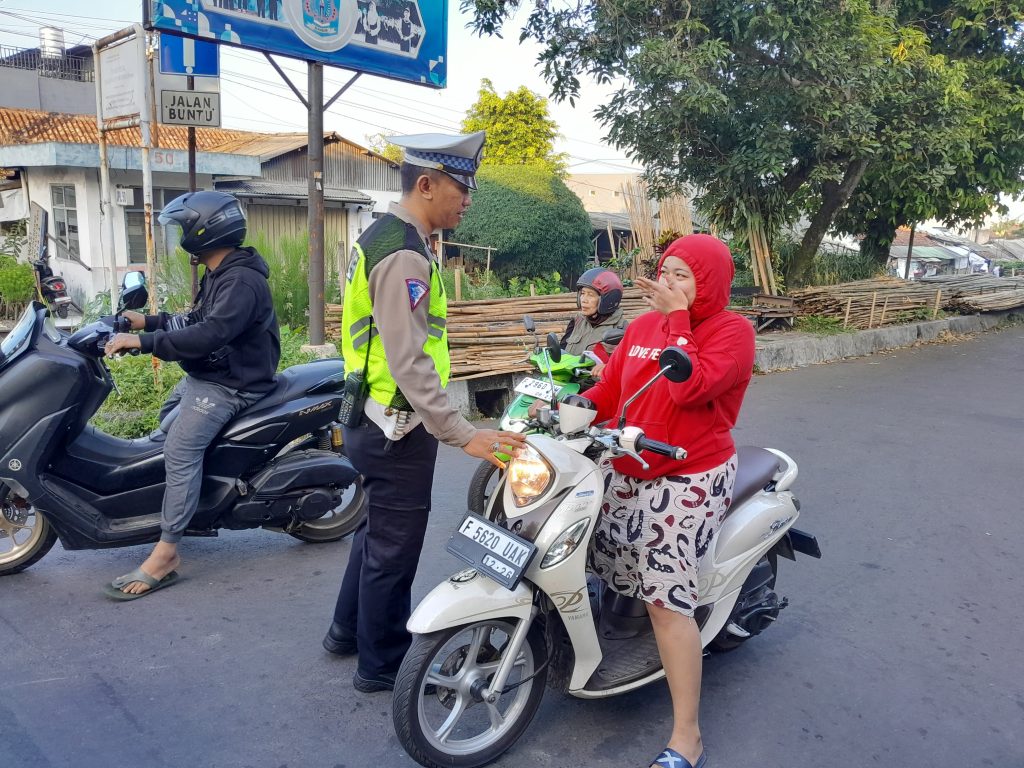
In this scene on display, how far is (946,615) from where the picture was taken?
3.84 metres

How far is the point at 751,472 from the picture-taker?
314 centimetres

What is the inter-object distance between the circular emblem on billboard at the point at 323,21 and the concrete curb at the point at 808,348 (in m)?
3.74

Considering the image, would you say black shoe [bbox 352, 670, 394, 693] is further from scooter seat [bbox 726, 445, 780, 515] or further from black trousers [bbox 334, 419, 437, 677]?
scooter seat [bbox 726, 445, 780, 515]

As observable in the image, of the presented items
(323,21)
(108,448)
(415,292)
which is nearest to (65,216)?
(323,21)

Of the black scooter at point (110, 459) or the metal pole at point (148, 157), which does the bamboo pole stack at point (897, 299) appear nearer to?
the metal pole at point (148, 157)

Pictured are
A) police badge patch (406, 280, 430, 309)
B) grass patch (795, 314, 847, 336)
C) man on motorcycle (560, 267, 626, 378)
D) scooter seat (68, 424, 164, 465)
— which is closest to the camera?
police badge patch (406, 280, 430, 309)

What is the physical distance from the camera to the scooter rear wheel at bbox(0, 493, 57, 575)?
390 centimetres

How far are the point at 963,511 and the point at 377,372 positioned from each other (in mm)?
4279

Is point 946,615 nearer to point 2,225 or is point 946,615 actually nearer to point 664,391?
point 664,391

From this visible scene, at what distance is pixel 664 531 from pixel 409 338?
3.36ft

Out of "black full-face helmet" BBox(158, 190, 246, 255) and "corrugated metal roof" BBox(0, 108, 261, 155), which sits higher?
"corrugated metal roof" BBox(0, 108, 261, 155)

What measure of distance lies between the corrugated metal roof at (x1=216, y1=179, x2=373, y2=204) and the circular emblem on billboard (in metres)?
11.5

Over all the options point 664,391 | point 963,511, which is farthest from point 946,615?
point 664,391

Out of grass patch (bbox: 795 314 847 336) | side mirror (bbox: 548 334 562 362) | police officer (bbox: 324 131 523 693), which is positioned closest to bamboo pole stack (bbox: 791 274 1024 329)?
grass patch (bbox: 795 314 847 336)
